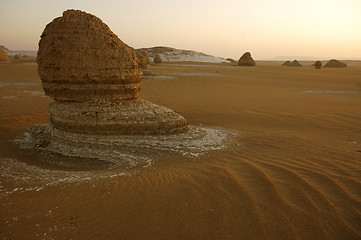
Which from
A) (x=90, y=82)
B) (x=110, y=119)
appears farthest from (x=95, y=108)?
(x=90, y=82)

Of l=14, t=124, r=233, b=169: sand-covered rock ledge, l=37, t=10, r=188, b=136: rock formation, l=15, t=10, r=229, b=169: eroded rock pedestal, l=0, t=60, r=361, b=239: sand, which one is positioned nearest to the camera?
l=0, t=60, r=361, b=239: sand

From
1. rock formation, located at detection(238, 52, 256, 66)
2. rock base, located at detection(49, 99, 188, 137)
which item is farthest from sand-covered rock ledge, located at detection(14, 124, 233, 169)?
rock formation, located at detection(238, 52, 256, 66)

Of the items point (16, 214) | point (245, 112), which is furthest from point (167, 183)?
point (245, 112)

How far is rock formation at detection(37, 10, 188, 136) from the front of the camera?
4521 millimetres

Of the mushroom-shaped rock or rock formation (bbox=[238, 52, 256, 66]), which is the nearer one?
the mushroom-shaped rock

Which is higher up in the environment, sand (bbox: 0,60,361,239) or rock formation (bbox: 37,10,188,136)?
rock formation (bbox: 37,10,188,136)

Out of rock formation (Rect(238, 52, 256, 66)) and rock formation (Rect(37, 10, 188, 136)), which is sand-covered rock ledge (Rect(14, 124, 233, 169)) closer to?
rock formation (Rect(37, 10, 188, 136))

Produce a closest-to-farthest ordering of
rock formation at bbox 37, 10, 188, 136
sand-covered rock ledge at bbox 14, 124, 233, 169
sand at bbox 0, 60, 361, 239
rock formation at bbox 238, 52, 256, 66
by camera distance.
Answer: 1. sand at bbox 0, 60, 361, 239
2. sand-covered rock ledge at bbox 14, 124, 233, 169
3. rock formation at bbox 37, 10, 188, 136
4. rock formation at bbox 238, 52, 256, 66

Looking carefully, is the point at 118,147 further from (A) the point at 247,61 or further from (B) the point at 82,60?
(A) the point at 247,61

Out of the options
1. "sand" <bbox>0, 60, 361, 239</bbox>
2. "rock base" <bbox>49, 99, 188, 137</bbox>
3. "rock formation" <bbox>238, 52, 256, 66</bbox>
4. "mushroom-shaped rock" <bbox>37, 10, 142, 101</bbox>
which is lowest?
"sand" <bbox>0, 60, 361, 239</bbox>

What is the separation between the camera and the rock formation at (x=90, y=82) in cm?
452

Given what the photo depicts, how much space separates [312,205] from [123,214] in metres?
2.12

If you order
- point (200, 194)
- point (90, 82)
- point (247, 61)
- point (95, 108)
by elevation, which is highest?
point (247, 61)

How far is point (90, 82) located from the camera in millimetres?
4734
